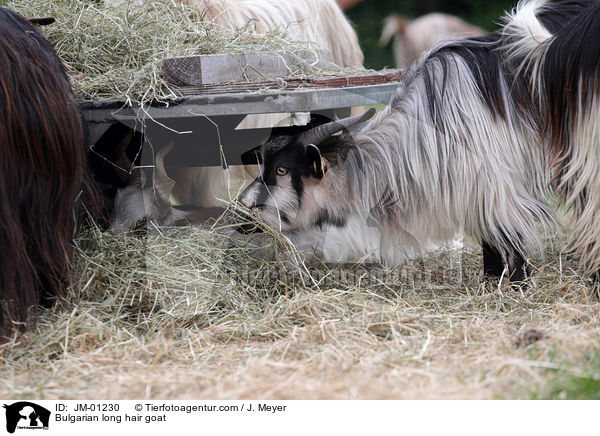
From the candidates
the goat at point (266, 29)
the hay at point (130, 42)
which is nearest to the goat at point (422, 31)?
the goat at point (266, 29)

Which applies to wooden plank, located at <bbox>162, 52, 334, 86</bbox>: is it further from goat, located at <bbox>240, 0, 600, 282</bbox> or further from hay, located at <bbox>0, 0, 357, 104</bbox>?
goat, located at <bbox>240, 0, 600, 282</bbox>

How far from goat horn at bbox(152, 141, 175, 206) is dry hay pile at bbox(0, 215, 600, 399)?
0.82ft

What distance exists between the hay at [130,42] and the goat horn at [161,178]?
44cm

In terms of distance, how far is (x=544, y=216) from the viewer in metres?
3.56

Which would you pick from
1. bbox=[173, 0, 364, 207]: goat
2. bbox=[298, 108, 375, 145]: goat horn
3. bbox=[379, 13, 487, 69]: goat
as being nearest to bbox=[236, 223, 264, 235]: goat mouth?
bbox=[173, 0, 364, 207]: goat

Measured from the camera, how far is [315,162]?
3500 millimetres

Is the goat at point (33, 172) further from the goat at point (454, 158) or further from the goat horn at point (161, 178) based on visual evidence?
the goat at point (454, 158)

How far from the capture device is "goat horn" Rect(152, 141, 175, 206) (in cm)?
377

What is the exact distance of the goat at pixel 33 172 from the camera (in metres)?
2.77

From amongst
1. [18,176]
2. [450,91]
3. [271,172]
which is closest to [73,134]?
[18,176]
